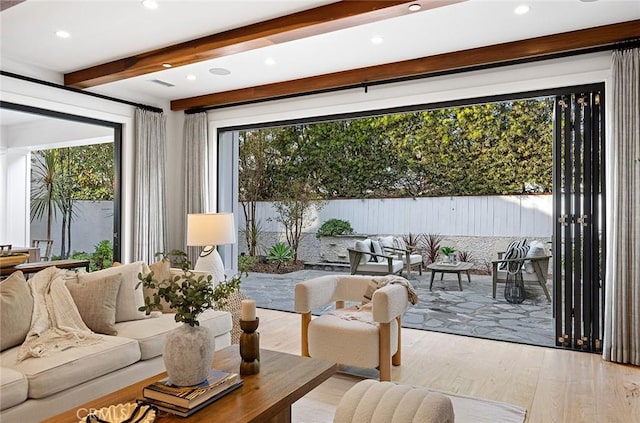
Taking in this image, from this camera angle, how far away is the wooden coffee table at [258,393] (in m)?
1.64

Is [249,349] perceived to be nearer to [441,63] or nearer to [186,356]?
[186,356]

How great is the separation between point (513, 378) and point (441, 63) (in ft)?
9.22

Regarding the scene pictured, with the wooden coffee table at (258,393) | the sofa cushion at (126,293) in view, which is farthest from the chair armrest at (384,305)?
the sofa cushion at (126,293)

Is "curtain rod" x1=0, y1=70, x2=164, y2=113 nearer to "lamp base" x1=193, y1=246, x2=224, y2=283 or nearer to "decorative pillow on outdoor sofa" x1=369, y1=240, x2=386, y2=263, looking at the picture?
"lamp base" x1=193, y1=246, x2=224, y2=283

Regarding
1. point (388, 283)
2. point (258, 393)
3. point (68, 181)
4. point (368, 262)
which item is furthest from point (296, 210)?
point (258, 393)

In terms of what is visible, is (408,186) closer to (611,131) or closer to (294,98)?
(294,98)

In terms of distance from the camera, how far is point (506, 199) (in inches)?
340

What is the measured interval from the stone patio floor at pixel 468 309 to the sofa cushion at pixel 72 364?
300cm

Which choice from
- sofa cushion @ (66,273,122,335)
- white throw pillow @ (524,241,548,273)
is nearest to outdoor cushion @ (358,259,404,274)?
white throw pillow @ (524,241,548,273)

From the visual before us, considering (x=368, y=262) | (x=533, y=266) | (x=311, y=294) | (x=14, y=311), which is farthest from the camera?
(x=368, y=262)

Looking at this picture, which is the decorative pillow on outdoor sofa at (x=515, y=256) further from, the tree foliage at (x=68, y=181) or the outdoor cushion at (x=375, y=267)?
the tree foliage at (x=68, y=181)

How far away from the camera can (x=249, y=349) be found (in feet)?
6.88

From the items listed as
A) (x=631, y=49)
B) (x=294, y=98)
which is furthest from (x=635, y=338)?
(x=294, y=98)

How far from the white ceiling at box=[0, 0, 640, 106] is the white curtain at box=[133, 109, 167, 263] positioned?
108 centimetres
